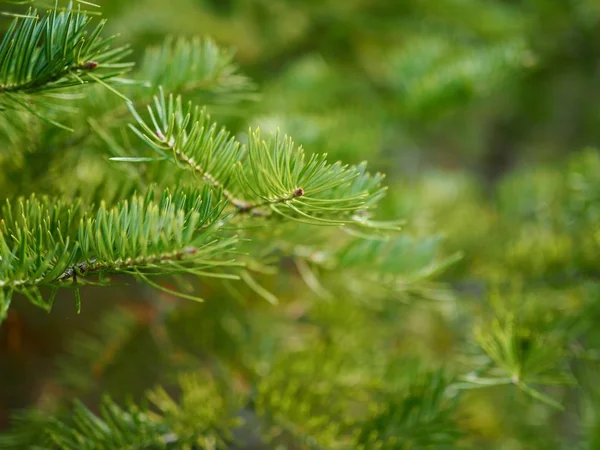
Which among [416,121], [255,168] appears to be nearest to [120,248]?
[255,168]

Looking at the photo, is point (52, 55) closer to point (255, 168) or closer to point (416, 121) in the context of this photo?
point (255, 168)

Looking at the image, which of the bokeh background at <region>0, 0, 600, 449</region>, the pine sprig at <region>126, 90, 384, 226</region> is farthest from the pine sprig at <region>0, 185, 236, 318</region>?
the bokeh background at <region>0, 0, 600, 449</region>

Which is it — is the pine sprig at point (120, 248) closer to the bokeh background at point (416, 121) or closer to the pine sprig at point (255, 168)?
the pine sprig at point (255, 168)

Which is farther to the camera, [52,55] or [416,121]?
[416,121]

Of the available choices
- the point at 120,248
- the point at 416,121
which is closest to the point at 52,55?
the point at 120,248

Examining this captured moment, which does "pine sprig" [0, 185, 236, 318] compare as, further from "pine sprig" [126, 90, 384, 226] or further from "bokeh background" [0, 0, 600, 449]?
"bokeh background" [0, 0, 600, 449]

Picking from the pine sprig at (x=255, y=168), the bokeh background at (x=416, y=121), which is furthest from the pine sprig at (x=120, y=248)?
the bokeh background at (x=416, y=121)

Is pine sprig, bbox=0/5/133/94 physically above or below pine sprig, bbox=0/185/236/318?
above

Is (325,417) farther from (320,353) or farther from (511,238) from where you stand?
(511,238)

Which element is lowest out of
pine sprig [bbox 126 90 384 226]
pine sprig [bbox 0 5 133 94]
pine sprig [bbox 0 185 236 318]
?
pine sprig [bbox 0 185 236 318]
